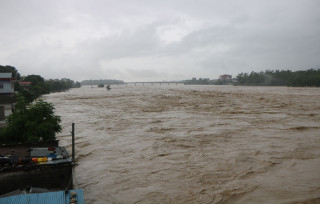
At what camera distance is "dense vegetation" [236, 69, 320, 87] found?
75213 mm

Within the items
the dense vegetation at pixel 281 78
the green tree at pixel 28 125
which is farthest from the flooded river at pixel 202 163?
the dense vegetation at pixel 281 78

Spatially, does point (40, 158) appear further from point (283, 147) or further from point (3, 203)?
point (283, 147)

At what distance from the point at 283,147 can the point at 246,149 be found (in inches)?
83.2

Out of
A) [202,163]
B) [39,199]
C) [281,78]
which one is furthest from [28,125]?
[281,78]

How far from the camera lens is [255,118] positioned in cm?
2189

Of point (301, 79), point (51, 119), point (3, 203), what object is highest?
point (301, 79)

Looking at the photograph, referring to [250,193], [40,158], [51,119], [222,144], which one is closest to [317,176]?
[250,193]

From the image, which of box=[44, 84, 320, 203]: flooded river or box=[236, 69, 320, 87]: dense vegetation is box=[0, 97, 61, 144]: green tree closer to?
box=[44, 84, 320, 203]: flooded river

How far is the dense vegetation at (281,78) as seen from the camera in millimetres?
75213

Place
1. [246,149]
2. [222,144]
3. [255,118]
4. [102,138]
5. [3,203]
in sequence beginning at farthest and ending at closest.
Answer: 1. [255,118]
2. [102,138]
3. [222,144]
4. [246,149]
5. [3,203]

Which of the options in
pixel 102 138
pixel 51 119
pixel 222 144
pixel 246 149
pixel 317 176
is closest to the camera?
pixel 317 176

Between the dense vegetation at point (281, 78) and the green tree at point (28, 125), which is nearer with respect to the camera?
the green tree at point (28, 125)

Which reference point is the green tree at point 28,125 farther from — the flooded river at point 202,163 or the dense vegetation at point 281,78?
the dense vegetation at point 281,78

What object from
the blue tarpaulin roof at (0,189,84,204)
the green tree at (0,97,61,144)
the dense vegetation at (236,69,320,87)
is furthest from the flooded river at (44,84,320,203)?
the dense vegetation at (236,69,320,87)
